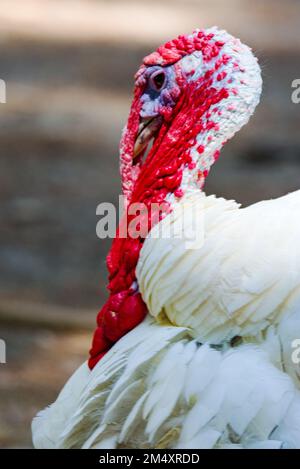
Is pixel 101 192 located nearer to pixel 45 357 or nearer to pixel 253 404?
pixel 45 357

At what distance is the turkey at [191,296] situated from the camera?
198 cm

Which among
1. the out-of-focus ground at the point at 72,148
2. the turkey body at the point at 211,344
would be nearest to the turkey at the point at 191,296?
the turkey body at the point at 211,344

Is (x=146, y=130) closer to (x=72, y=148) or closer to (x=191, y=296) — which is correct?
(x=191, y=296)

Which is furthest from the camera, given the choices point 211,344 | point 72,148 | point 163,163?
point 72,148

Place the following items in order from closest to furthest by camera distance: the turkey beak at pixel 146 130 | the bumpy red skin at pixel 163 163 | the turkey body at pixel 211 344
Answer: the turkey body at pixel 211 344, the bumpy red skin at pixel 163 163, the turkey beak at pixel 146 130

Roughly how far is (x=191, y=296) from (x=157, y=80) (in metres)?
0.51

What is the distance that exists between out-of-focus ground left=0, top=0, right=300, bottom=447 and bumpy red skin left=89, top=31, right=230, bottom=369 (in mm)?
1086

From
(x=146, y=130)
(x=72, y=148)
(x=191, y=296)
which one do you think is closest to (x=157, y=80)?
(x=146, y=130)

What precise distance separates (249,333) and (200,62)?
58 cm

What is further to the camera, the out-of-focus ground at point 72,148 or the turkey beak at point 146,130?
the out-of-focus ground at point 72,148

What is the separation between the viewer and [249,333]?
201cm

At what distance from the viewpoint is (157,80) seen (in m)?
2.30

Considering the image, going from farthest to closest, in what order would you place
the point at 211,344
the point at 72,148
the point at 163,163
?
the point at 72,148, the point at 163,163, the point at 211,344

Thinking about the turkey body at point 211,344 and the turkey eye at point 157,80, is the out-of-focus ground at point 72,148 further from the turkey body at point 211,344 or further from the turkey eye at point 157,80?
the turkey eye at point 157,80
